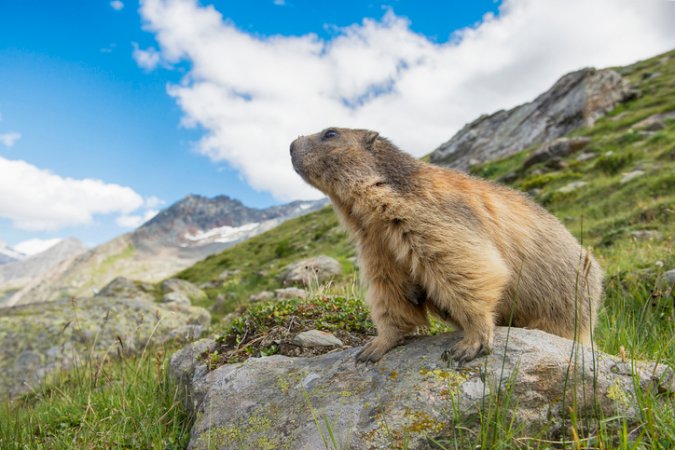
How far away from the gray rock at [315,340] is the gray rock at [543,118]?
40254mm

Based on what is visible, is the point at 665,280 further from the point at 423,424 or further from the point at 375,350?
the point at 423,424

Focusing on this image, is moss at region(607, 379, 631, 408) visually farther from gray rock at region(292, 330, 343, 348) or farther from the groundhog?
gray rock at region(292, 330, 343, 348)

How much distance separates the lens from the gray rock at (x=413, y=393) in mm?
3361

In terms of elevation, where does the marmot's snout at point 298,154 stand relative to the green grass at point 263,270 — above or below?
above

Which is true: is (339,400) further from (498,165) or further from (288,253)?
(498,165)

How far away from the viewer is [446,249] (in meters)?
4.14

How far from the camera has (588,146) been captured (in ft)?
99.5

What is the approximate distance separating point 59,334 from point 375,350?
10728 mm

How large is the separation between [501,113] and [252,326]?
62844 millimetres

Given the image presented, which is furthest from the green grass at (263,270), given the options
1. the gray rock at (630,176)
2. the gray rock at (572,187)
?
the gray rock at (630,176)


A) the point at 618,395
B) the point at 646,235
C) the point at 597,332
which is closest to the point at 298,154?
the point at 618,395

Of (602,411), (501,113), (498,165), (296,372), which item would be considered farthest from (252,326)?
(501,113)

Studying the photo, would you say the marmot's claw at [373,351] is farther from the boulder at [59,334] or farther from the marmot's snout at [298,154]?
the boulder at [59,334]

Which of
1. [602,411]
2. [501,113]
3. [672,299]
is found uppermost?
[501,113]
